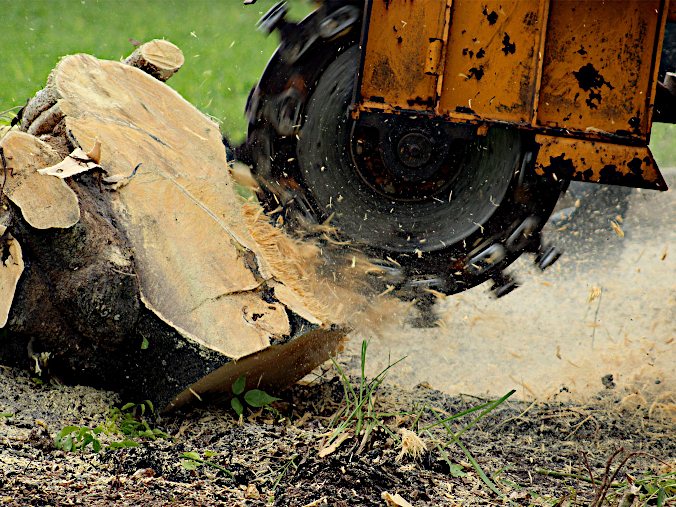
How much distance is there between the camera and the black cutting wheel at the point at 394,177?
101 inches

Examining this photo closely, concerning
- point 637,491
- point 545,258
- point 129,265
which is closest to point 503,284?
point 545,258

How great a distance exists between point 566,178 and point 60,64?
7.04 feet

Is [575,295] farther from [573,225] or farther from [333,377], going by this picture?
[333,377]

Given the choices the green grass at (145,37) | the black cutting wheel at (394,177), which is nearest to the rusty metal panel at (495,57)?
the black cutting wheel at (394,177)

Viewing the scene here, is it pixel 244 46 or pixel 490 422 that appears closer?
pixel 490 422

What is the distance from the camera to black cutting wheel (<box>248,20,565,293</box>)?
257 centimetres

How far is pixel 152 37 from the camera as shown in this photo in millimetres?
6457

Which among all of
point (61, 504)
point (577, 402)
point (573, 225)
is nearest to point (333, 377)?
point (577, 402)

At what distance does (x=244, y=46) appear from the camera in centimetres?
742

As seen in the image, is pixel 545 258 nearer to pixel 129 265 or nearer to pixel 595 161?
pixel 595 161

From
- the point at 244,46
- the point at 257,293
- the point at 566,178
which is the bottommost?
the point at 257,293

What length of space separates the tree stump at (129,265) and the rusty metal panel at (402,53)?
0.81m

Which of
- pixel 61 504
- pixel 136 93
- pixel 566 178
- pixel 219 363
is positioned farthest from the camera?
pixel 566 178

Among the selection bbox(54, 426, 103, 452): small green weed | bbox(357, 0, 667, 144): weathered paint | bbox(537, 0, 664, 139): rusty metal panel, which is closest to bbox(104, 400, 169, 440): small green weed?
bbox(54, 426, 103, 452): small green weed
